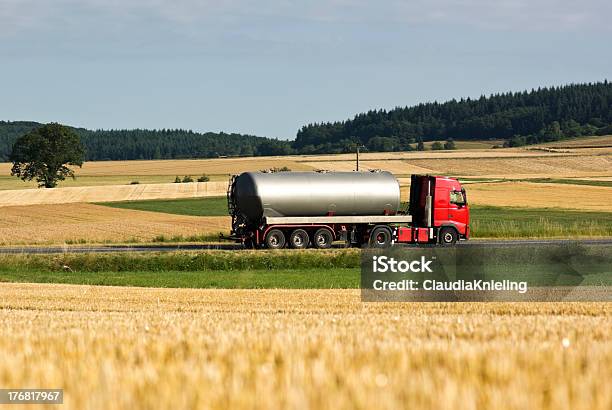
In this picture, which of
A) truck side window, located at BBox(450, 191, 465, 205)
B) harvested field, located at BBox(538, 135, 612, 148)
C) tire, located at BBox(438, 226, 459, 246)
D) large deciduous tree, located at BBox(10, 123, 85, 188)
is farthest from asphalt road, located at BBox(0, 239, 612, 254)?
harvested field, located at BBox(538, 135, 612, 148)

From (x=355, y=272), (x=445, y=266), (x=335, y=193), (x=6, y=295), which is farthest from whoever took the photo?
(x=335, y=193)

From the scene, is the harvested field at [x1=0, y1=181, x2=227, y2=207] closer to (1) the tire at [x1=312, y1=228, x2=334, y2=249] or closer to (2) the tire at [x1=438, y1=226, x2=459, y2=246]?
(1) the tire at [x1=312, y1=228, x2=334, y2=249]

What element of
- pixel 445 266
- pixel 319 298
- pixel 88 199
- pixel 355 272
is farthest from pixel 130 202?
pixel 319 298

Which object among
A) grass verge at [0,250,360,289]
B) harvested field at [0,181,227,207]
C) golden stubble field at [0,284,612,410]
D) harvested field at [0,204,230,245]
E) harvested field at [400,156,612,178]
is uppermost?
golden stubble field at [0,284,612,410]

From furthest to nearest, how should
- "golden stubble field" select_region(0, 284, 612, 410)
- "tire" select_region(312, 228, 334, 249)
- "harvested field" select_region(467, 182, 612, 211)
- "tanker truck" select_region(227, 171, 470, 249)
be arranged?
"harvested field" select_region(467, 182, 612, 211) < "tire" select_region(312, 228, 334, 249) < "tanker truck" select_region(227, 171, 470, 249) < "golden stubble field" select_region(0, 284, 612, 410)

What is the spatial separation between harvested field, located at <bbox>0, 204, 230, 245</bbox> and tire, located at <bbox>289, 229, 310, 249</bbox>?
12.2 metres

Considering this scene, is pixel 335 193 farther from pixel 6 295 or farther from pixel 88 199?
pixel 88 199

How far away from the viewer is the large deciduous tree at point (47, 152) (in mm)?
111062

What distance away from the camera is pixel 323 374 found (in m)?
4.12

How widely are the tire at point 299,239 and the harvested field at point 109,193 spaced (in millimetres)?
45678

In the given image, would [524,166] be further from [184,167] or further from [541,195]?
[184,167]

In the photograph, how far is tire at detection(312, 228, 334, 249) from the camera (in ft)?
153

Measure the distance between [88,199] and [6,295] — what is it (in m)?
65.9
